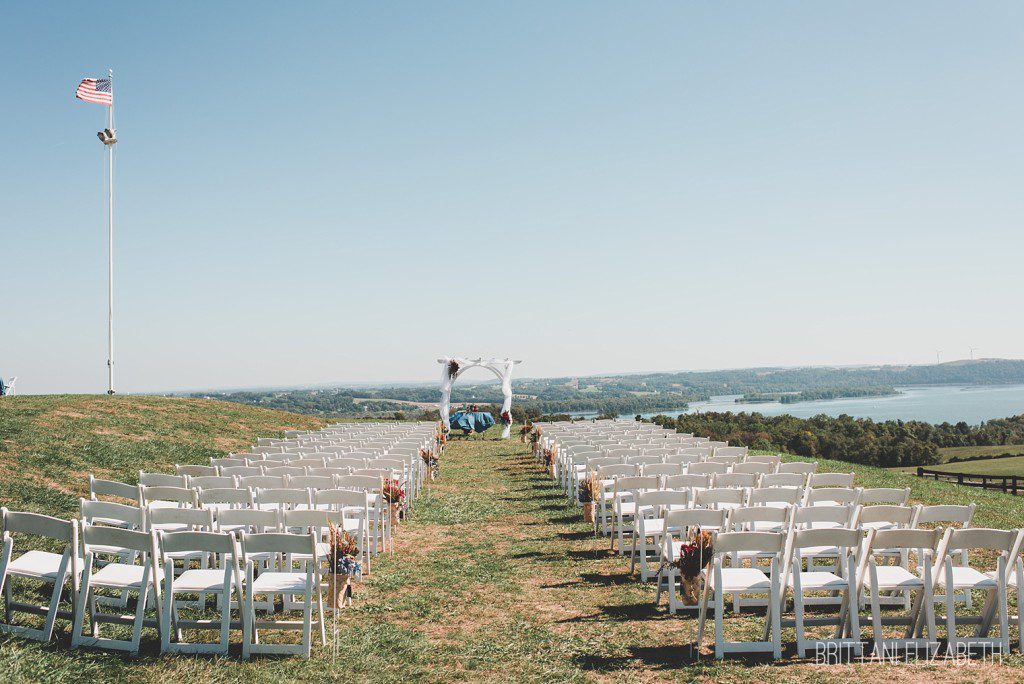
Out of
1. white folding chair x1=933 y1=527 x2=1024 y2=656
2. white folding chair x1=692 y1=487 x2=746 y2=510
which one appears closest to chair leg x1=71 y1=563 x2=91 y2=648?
white folding chair x1=692 y1=487 x2=746 y2=510

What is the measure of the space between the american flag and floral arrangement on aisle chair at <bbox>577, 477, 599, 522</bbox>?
25632 millimetres

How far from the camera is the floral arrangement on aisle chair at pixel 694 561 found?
6281 mm

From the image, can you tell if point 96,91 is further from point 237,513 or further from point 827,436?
point 827,436

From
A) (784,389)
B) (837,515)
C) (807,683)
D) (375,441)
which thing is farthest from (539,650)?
(784,389)

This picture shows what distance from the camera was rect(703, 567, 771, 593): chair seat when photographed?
549cm

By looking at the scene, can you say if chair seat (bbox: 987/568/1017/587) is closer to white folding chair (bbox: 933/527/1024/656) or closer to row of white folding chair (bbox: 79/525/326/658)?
white folding chair (bbox: 933/527/1024/656)

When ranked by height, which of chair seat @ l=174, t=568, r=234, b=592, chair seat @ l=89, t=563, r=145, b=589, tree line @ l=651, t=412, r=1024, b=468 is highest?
chair seat @ l=89, t=563, r=145, b=589

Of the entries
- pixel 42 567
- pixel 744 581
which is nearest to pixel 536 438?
pixel 744 581

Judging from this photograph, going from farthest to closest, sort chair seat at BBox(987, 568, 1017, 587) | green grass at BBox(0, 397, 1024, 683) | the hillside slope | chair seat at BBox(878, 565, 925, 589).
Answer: the hillside slope < chair seat at BBox(987, 568, 1017, 587) < chair seat at BBox(878, 565, 925, 589) < green grass at BBox(0, 397, 1024, 683)

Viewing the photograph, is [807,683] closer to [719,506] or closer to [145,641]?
[719,506]

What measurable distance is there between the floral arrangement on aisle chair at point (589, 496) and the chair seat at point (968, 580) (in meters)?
5.07

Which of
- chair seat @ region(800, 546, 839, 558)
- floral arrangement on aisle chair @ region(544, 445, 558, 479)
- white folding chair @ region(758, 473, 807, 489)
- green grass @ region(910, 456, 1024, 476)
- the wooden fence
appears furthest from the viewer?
green grass @ region(910, 456, 1024, 476)

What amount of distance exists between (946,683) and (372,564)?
6.22m

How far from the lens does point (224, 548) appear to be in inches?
207
